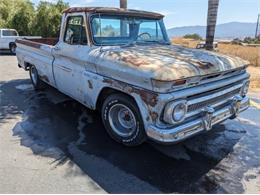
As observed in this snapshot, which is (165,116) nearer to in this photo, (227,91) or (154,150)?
(154,150)

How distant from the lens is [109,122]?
4.37m

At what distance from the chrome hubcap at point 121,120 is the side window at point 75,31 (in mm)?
1294

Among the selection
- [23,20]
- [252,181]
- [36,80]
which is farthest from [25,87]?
[23,20]

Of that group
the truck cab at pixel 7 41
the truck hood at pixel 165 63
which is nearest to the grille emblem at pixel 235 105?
the truck hood at pixel 165 63

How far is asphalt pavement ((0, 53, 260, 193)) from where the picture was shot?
3273 millimetres

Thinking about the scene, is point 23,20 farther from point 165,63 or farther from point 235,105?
point 235,105

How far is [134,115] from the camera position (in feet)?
12.7

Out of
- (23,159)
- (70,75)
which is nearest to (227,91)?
(70,75)

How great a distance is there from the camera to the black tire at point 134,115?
383 centimetres

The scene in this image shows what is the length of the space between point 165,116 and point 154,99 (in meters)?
0.24

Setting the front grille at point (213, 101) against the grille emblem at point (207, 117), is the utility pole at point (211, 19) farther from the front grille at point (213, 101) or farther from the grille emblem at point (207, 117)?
the grille emblem at point (207, 117)

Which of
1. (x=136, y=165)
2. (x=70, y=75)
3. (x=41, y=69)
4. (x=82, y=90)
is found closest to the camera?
(x=136, y=165)

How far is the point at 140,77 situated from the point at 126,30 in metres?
1.91

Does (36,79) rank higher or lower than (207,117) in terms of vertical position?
lower
